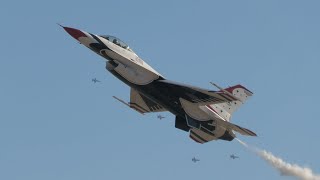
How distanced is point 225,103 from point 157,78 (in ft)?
24.3

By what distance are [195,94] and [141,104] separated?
8298 mm

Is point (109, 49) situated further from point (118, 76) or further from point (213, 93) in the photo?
point (213, 93)

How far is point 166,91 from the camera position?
83000 mm

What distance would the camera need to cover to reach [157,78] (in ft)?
272

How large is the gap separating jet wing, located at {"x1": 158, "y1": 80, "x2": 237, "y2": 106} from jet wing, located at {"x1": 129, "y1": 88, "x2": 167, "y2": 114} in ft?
21.8

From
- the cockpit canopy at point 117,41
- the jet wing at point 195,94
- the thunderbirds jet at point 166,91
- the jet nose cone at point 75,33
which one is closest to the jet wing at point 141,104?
the thunderbirds jet at point 166,91

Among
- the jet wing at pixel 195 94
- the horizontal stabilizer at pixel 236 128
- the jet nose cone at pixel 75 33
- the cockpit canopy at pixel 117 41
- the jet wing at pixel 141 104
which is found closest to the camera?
the jet wing at pixel 195 94

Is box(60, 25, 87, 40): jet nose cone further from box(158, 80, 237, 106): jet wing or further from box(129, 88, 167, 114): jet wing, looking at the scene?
box(129, 88, 167, 114): jet wing

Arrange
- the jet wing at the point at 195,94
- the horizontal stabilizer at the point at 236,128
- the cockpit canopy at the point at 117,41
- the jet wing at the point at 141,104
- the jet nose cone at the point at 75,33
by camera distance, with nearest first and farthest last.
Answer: the jet wing at the point at 195,94, the horizontal stabilizer at the point at 236,128, the jet nose cone at the point at 75,33, the cockpit canopy at the point at 117,41, the jet wing at the point at 141,104

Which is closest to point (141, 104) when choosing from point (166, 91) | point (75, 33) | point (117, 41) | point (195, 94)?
point (166, 91)

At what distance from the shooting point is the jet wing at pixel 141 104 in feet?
294

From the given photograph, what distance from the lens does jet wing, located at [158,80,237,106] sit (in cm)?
8181

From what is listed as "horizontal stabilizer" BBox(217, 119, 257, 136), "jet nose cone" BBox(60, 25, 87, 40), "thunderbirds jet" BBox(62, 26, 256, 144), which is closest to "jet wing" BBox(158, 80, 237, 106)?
"thunderbirds jet" BBox(62, 26, 256, 144)

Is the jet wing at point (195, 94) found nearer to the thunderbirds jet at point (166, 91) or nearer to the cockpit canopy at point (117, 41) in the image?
the thunderbirds jet at point (166, 91)
